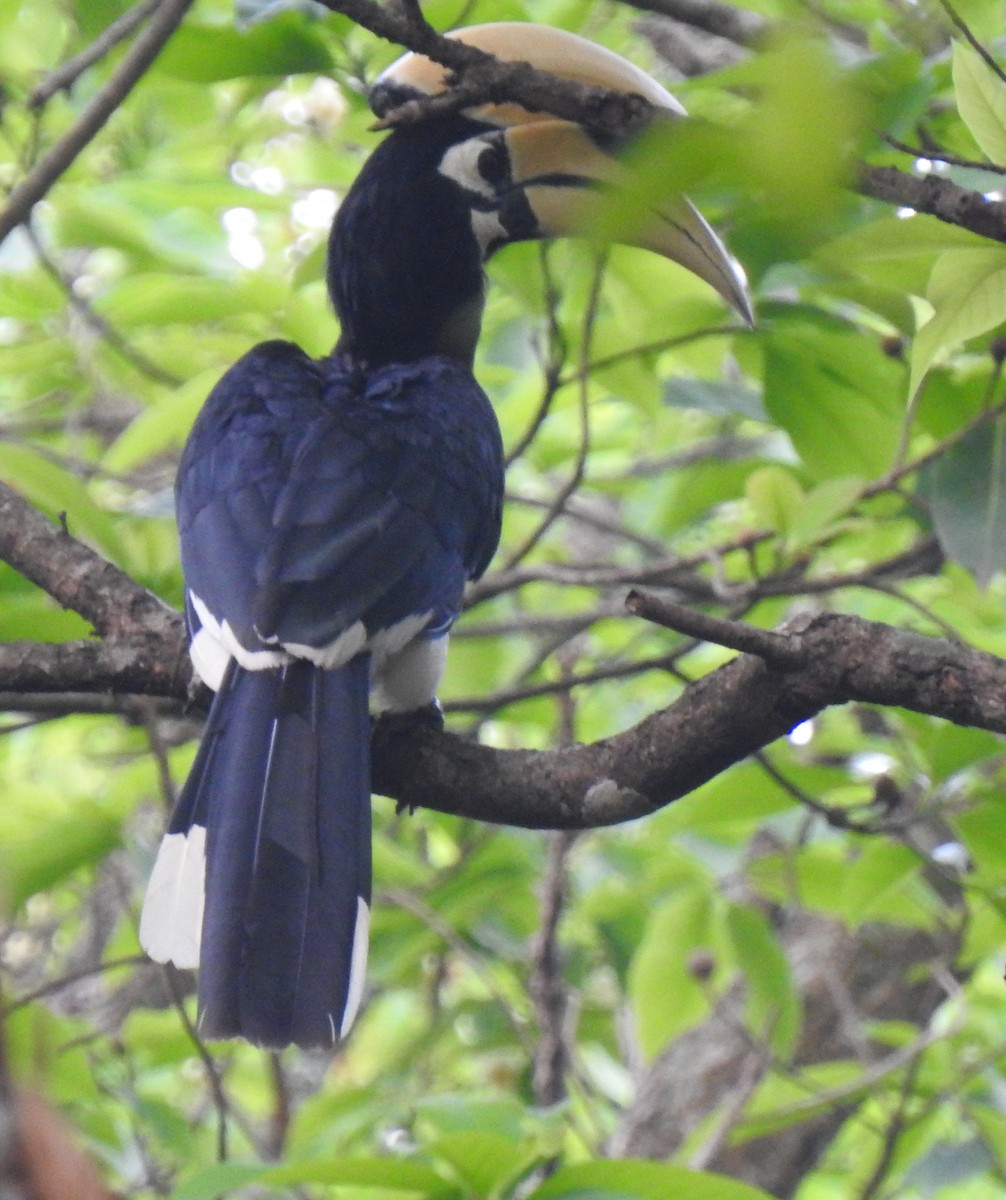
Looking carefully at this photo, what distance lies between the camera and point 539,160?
299 cm

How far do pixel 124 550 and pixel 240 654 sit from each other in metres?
0.52

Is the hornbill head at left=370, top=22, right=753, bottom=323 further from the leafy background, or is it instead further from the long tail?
the long tail

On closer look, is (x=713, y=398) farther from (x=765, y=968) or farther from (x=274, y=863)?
(x=274, y=863)

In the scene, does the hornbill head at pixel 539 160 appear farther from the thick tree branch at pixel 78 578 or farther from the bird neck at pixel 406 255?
the thick tree branch at pixel 78 578

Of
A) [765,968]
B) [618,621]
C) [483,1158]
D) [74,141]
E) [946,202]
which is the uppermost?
[946,202]

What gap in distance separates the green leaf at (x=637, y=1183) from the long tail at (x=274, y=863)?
312mm

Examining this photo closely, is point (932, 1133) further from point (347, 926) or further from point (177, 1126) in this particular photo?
point (347, 926)

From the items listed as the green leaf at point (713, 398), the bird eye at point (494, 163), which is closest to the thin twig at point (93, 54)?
the bird eye at point (494, 163)

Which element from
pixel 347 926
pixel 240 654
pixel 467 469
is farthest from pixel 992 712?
Answer: pixel 467 469

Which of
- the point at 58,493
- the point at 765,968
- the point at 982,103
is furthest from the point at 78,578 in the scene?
the point at 765,968

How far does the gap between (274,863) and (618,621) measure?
2283 millimetres

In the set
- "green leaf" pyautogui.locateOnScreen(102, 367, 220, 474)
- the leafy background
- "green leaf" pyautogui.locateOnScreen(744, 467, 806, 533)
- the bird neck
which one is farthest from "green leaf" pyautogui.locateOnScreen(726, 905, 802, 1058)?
"green leaf" pyautogui.locateOnScreen(102, 367, 220, 474)

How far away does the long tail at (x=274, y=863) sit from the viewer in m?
1.77

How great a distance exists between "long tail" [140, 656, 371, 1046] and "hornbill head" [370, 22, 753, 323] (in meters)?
0.92
